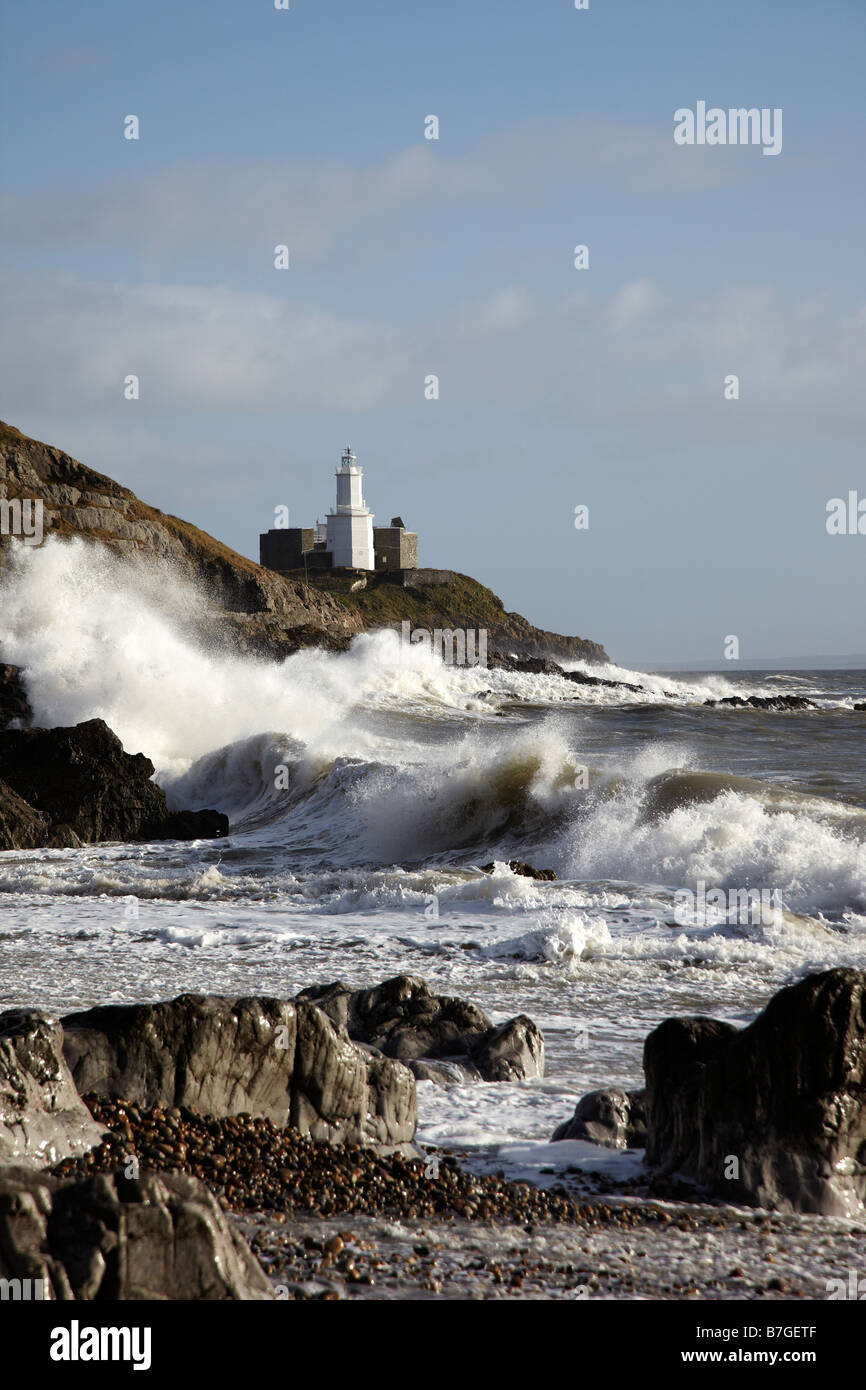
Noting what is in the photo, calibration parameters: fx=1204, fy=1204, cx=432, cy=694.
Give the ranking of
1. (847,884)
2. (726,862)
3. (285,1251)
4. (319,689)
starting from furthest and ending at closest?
(319,689) → (726,862) → (847,884) → (285,1251)

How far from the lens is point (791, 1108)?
15.7 feet

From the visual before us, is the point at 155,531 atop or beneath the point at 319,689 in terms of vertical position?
atop

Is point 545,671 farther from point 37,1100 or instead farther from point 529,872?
point 37,1100

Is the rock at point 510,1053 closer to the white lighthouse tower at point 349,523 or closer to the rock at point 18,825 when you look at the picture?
the rock at point 18,825

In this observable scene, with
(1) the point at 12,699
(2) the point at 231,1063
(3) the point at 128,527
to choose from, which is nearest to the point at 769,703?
(3) the point at 128,527

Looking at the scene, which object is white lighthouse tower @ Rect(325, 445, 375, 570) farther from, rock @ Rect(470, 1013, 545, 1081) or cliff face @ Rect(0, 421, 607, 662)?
rock @ Rect(470, 1013, 545, 1081)

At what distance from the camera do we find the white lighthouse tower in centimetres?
9569

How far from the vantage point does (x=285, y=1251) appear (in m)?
4.00

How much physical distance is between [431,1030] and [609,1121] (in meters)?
1.55

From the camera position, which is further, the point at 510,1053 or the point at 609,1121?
the point at 510,1053

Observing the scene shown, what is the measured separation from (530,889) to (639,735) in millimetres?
25229

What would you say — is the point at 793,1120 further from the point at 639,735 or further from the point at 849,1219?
the point at 639,735
